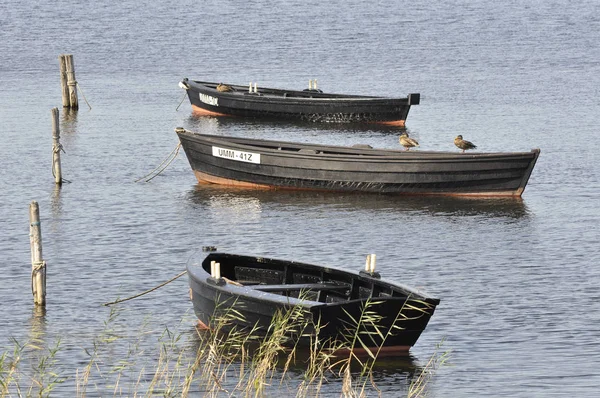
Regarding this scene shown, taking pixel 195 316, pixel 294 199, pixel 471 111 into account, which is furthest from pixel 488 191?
pixel 471 111

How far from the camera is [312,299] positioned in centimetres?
2052

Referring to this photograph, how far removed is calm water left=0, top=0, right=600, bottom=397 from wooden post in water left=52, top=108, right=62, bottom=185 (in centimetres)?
61

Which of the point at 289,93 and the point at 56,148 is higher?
the point at 56,148

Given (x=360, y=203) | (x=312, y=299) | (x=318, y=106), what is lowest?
(x=360, y=203)

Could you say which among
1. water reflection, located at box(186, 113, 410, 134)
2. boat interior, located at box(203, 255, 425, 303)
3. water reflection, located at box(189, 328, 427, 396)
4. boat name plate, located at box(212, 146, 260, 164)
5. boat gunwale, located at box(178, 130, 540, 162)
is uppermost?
boat interior, located at box(203, 255, 425, 303)

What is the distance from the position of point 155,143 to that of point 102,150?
7.53 feet

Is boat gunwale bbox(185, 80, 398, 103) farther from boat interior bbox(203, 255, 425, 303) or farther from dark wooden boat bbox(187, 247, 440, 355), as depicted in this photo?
dark wooden boat bbox(187, 247, 440, 355)

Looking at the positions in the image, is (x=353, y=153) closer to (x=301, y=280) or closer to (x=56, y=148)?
(x=56, y=148)

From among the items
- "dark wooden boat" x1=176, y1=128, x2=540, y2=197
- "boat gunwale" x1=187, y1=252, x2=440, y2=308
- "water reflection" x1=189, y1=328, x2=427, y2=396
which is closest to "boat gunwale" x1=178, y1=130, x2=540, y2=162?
"dark wooden boat" x1=176, y1=128, x2=540, y2=197

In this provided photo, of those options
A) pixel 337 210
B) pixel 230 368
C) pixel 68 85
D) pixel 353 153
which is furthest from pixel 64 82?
pixel 230 368

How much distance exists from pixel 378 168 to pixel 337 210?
1.77 m

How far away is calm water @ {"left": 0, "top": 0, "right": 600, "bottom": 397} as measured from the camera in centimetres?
2170

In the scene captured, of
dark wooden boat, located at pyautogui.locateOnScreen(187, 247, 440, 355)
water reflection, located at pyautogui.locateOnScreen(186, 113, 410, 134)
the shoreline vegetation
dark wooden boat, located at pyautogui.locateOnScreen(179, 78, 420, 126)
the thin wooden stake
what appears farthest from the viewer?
the thin wooden stake

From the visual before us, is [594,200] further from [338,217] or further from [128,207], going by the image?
[128,207]
